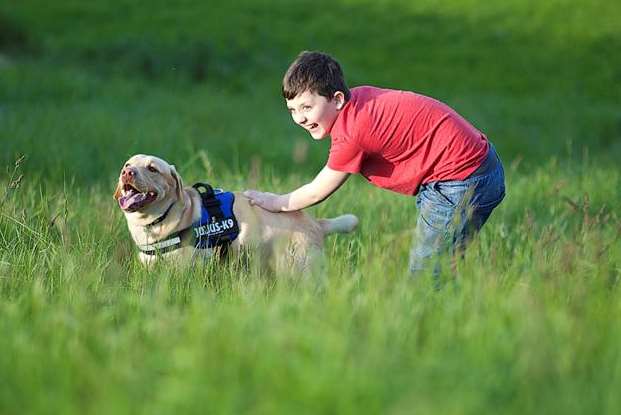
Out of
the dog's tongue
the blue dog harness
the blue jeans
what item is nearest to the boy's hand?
the blue dog harness

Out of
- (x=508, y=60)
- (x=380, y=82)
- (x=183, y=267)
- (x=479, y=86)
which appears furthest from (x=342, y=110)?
(x=508, y=60)

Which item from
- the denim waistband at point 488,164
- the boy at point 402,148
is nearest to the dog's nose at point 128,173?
the boy at point 402,148

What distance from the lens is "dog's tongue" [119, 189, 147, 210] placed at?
4.58 m

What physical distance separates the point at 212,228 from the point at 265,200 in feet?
1.18

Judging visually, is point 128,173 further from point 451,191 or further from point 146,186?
point 451,191

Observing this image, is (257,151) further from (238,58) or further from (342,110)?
(238,58)

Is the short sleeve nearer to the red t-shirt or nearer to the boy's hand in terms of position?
the red t-shirt

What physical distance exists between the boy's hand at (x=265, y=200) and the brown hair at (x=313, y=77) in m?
0.75

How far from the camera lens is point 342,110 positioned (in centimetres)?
449

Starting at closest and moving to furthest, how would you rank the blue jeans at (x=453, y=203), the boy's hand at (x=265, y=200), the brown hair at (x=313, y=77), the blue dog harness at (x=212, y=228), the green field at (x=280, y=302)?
the green field at (x=280, y=302) → the brown hair at (x=313, y=77) → the blue jeans at (x=453, y=203) → the blue dog harness at (x=212, y=228) → the boy's hand at (x=265, y=200)

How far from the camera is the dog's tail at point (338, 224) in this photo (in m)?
5.16

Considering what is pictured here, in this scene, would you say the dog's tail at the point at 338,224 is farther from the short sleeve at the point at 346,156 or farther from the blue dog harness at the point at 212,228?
the short sleeve at the point at 346,156

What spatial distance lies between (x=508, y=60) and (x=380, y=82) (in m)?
4.90

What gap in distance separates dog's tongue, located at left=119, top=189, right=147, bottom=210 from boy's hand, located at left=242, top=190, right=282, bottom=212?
0.67 meters
